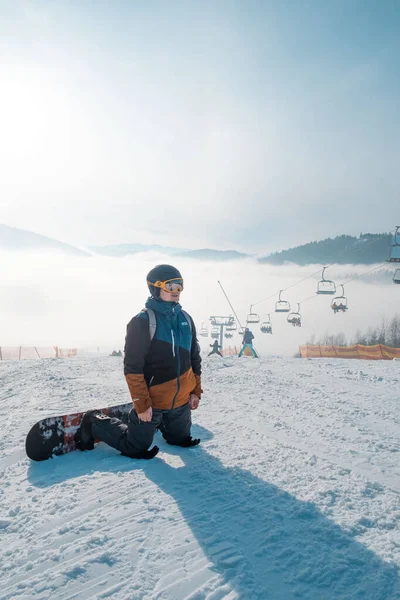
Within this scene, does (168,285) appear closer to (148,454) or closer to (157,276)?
(157,276)

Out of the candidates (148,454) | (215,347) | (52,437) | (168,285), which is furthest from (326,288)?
(52,437)

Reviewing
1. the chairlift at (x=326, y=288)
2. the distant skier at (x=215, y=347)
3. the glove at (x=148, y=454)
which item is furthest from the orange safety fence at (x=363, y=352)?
the glove at (x=148, y=454)

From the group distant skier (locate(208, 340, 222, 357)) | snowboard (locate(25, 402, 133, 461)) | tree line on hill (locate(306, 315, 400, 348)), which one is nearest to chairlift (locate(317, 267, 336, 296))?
distant skier (locate(208, 340, 222, 357))

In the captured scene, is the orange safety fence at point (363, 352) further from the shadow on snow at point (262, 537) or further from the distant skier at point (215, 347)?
the shadow on snow at point (262, 537)

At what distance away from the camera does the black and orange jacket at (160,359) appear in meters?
3.15

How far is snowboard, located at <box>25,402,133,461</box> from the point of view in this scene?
3240mm

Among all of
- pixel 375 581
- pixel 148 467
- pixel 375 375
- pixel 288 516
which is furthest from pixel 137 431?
pixel 375 375

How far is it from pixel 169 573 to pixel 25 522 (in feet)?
3.49

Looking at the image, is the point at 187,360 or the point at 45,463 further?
the point at 187,360

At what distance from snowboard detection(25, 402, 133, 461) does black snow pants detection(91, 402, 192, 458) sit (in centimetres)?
22

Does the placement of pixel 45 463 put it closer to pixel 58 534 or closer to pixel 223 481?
pixel 58 534

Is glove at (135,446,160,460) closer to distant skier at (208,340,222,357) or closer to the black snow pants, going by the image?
the black snow pants

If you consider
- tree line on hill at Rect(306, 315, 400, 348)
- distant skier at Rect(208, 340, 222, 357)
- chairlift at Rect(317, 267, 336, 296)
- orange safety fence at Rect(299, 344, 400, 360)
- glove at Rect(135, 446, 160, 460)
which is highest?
chairlift at Rect(317, 267, 336, 296)

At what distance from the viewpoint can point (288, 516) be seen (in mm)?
2348
